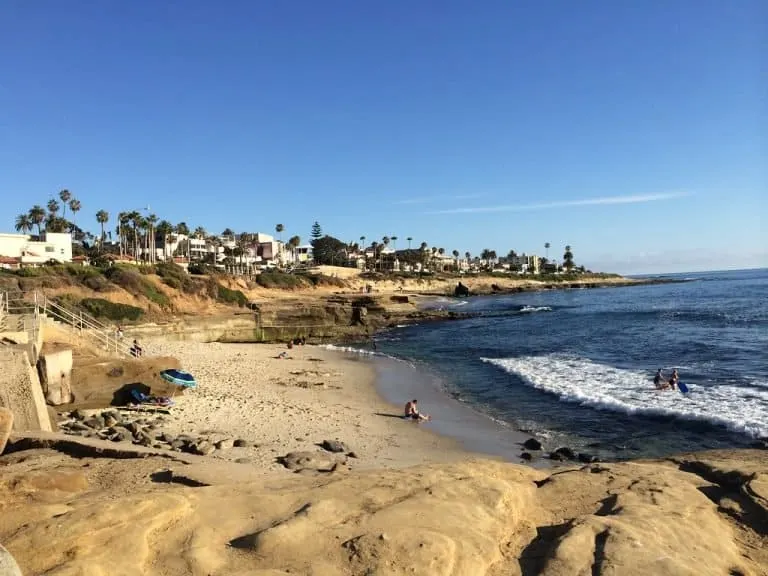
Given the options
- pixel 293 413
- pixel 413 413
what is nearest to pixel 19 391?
pixel 293 413

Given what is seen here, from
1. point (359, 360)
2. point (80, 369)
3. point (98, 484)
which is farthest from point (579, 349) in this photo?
point (98, 484)

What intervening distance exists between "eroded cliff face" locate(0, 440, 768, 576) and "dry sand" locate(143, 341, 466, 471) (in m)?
3.61

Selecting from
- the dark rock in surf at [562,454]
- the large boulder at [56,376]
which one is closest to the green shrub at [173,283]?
the large boulder at [56,376]

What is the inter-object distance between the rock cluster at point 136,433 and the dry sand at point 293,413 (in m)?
0.38

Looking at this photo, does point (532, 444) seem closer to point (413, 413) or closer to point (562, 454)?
point (562, 454)

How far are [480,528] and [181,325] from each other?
35.5 metres

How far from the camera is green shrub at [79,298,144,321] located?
116 feet

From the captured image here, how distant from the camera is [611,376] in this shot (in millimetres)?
24797

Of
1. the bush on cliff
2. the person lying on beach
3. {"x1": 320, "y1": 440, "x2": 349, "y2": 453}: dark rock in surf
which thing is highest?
the bush on cliff

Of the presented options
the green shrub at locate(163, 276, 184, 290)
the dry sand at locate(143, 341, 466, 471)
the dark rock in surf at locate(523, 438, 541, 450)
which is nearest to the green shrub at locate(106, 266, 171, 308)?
the green shrub at locate(163, 276, 184, 290)

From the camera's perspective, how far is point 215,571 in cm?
515

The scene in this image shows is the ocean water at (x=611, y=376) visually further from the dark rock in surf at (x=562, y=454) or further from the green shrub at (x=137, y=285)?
the green shrub at (x=137, y=285)

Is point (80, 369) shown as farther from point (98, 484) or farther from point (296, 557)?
point (296, 557)

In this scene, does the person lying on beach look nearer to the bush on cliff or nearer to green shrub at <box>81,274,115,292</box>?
green shrub at <box>81,274,115,292</box>
